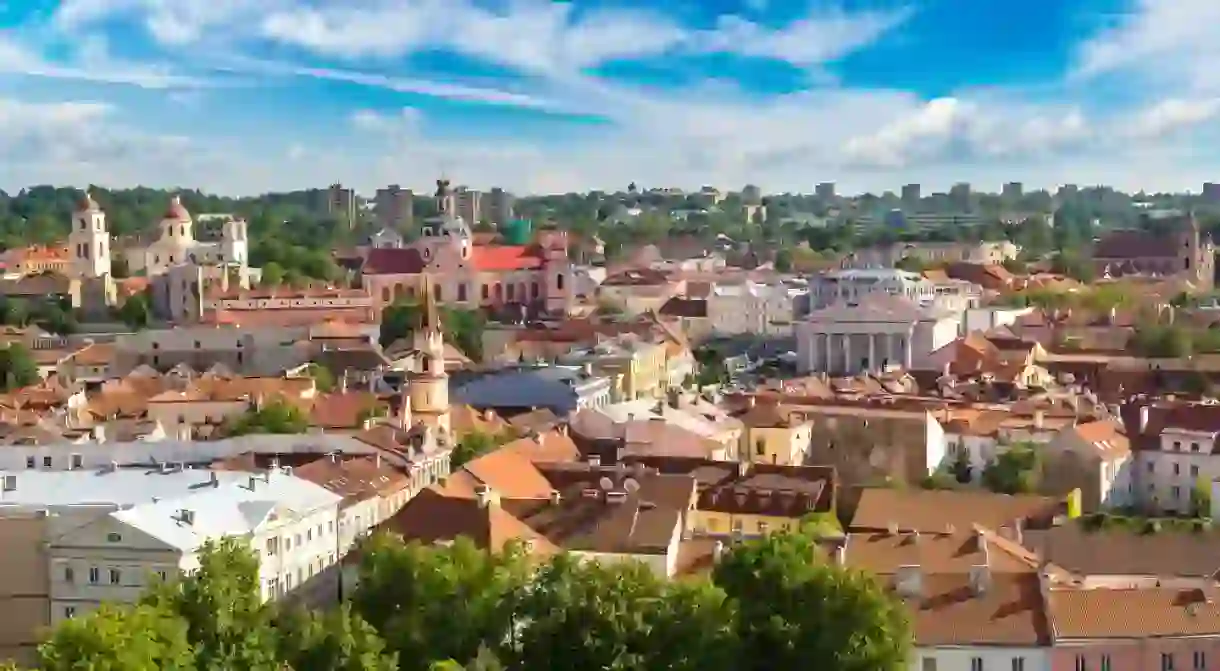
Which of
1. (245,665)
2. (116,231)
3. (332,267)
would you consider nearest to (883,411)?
(245,665)

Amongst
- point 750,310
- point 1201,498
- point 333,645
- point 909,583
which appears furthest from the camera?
point 750,310

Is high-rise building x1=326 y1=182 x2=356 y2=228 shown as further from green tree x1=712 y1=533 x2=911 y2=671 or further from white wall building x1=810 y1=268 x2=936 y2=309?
green tree x1=712 y1=533 x2=911 y2=671

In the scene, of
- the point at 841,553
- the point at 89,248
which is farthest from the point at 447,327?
the point at 841,553

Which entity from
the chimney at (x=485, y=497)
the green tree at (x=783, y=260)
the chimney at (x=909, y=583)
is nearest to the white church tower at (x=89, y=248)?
the green tree at (x=783, y=260)

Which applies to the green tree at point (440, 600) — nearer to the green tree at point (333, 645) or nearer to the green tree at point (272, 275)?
the green tree at point (333, 645)

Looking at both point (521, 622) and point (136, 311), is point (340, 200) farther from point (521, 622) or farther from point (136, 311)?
point (521, 622)

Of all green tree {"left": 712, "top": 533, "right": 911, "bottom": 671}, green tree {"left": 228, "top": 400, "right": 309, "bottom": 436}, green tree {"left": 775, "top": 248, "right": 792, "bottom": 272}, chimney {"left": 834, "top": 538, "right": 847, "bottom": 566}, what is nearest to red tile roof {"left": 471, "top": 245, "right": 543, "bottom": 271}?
green tree {"left": 775, "top": 248, "right": 792, "bottom": 272}
